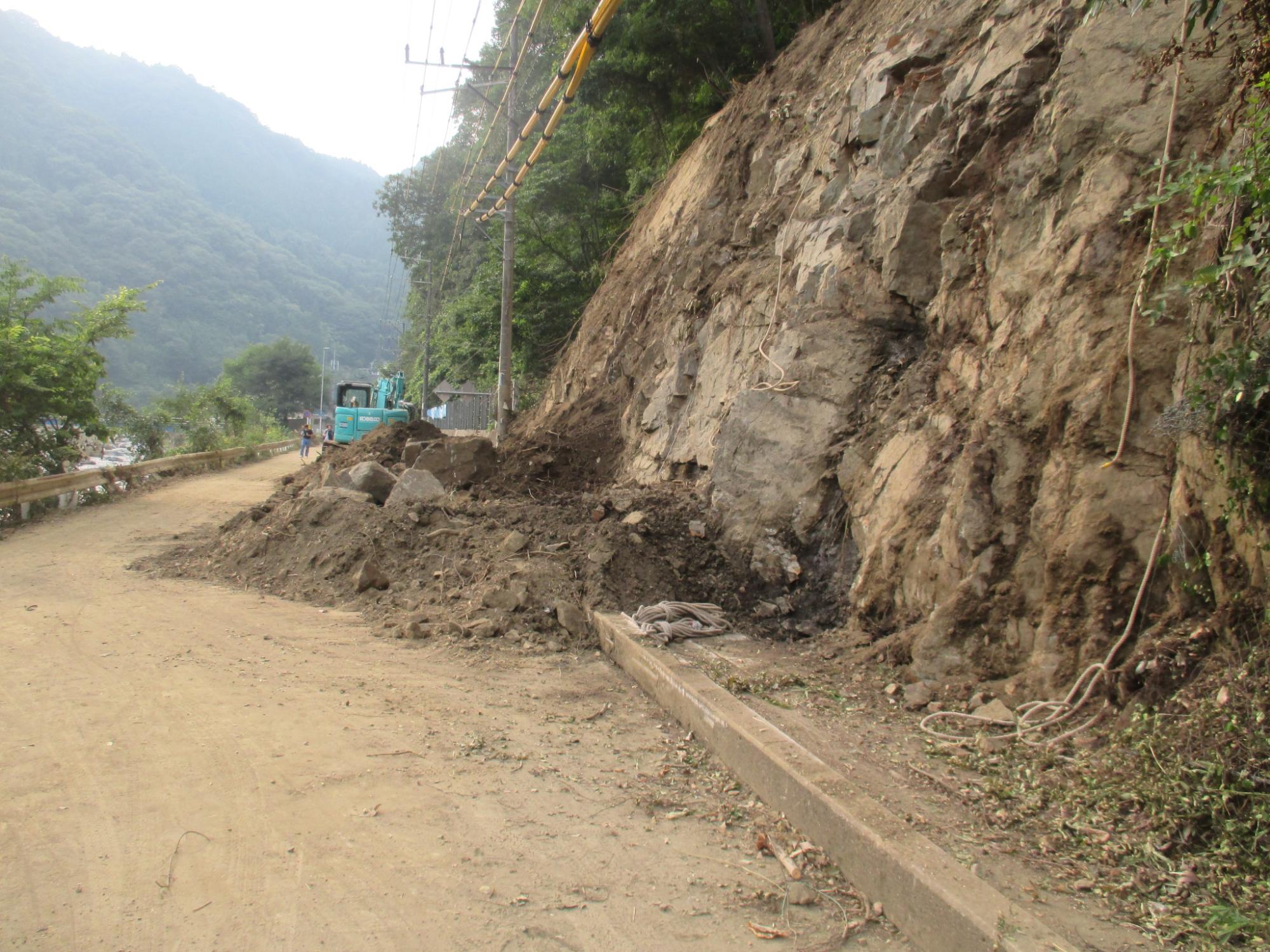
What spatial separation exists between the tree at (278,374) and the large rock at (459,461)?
2525 inches

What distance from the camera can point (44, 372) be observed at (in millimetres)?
14164

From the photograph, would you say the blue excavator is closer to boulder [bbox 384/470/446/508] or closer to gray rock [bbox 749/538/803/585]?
boulder [bbox 384/470/446/508]

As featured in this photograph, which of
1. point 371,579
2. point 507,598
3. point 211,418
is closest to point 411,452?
point 371,579

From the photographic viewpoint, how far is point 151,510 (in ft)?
50.6

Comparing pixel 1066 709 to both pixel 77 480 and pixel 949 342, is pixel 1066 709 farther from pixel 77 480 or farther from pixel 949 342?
pixel 77 480

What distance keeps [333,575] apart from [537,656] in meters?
3.25

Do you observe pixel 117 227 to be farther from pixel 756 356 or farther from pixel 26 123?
pixel 756 356

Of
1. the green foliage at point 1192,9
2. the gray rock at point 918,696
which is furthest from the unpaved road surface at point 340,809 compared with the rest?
the green foliage at point 1192,9

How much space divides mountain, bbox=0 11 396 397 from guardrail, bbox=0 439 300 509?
49215 millimetres

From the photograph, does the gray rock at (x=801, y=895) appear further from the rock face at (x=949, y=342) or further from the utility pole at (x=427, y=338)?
the utility pole at (x=427, y=338)

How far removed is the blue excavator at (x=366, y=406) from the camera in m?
26.7

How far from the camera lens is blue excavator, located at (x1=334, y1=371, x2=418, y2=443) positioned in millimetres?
26656

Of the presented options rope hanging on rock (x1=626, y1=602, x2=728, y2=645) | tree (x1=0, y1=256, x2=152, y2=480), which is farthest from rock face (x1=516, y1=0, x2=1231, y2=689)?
tree (x1=0, y1=256, x2=152, y2=480)

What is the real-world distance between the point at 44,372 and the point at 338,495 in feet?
25.7
